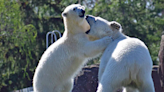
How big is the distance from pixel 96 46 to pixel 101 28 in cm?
30

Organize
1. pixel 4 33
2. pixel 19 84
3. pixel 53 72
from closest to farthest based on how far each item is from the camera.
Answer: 1. pixel 53 72
2. pixel 4 33
3. pixel 19 84

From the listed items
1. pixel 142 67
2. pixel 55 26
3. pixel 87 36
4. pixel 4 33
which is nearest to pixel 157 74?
pixel 87 36

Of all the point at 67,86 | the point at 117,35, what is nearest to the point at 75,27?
the point at 117,35

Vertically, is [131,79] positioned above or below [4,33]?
above

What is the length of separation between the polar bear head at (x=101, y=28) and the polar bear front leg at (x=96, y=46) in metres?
0.14

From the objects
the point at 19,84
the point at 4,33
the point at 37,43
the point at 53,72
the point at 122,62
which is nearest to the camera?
Answer: the point at 122,62

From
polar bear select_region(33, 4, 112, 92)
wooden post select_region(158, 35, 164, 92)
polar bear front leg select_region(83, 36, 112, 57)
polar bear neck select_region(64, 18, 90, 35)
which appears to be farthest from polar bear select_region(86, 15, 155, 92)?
wooden post select_region(158, 35, 164, 92)

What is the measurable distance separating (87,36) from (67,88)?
0.89 meters

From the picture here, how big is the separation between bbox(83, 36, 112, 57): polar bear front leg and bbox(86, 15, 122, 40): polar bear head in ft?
0.47

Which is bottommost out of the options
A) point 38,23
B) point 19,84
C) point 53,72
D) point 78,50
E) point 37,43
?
point 19,84

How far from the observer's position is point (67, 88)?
465 centimetres

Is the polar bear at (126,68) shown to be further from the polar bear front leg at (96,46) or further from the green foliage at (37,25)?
the green foliage at (37,25)

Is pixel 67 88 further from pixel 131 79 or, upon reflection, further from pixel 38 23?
pixel 38 23

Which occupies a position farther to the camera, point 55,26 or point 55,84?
point 55,26
